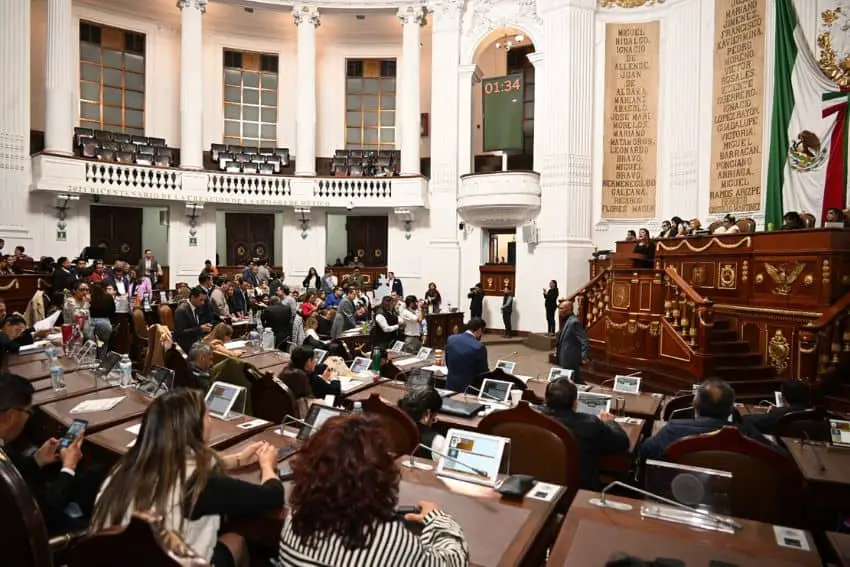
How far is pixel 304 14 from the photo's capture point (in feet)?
56.0

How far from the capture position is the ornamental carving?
32.0ft

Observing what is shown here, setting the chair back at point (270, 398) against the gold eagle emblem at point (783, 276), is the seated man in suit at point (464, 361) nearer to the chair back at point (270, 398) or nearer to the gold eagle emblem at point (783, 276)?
the chair back at point (270, 398)

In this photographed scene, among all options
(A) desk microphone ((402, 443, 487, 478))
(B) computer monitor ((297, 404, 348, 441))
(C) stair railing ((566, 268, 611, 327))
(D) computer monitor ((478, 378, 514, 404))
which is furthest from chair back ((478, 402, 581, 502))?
(C) stair railing ((566, 268, 611, 327))

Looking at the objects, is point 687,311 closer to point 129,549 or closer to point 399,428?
point 399,428

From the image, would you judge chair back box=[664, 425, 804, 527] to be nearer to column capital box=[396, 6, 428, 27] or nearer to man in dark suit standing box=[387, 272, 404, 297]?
man in dark suit standing box=[387, 272, 404, 297]

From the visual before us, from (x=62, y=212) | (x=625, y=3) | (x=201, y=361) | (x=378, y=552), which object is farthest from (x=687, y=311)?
(x=62, y=212)

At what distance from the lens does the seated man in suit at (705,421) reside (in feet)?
10.9

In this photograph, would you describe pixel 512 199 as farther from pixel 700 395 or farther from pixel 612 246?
pixel 700 395

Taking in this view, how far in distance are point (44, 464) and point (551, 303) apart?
39.6ft

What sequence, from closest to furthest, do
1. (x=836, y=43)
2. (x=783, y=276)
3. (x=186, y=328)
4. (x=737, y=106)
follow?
(x=186, y=328), (x=783, y=276), (x=836, y=43), (x=737, y=106)

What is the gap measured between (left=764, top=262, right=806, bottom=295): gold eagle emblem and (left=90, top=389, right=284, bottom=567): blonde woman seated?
7.97m

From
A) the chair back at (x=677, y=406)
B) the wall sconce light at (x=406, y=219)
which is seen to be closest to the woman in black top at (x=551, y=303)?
the wall sconce light at (x=406, y=219)

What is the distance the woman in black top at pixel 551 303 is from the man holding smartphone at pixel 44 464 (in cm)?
1182

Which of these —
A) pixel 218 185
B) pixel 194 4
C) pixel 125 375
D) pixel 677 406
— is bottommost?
pixel 677 406
